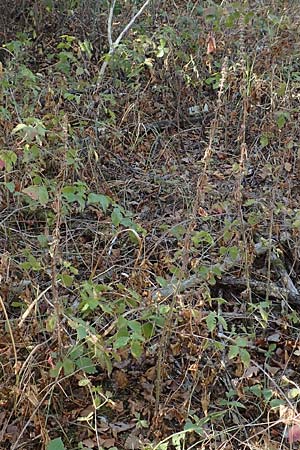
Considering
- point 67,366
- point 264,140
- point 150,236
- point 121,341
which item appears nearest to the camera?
Answer: point 121,341

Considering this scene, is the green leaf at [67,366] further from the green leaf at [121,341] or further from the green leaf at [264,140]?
the green leaf at [264,140]

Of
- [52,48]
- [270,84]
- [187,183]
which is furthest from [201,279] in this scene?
[52,48]

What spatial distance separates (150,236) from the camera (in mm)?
3008

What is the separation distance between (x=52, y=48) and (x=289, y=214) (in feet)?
10.2

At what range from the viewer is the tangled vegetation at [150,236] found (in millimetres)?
2031

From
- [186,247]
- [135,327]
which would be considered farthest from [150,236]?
[135,327]

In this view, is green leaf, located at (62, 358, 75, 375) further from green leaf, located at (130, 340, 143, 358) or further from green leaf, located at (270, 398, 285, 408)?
green leaf, located at (270, 398, 285, 408)

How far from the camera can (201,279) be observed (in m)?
2.50

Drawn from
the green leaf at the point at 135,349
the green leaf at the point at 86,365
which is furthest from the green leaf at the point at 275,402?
the green leaf at the point at 86,365

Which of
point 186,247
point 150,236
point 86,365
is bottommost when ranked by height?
point 150,236

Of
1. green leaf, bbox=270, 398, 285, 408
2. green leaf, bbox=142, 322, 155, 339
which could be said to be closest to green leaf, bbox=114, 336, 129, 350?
green leaf, bbox=142, 322, 155, 339

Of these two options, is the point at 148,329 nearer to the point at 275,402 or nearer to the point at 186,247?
the point at 186,247

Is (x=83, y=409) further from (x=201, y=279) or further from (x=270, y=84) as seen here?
(x=270, y=84)

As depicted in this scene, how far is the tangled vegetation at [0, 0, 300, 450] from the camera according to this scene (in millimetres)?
2031
